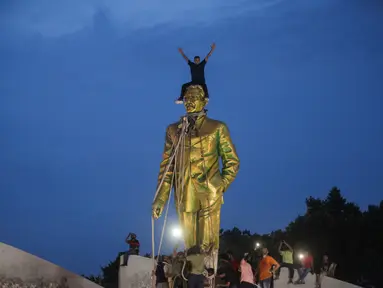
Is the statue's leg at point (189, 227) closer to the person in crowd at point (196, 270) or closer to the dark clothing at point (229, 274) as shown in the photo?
the person in crowd at point (196, 270)

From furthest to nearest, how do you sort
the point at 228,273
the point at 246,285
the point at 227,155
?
the point at 228,273
the point at 246,285
the point at 227,155

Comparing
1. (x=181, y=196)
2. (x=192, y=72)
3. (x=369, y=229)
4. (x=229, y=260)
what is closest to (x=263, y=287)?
(x=229, y=260)

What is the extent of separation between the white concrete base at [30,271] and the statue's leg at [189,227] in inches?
83.1

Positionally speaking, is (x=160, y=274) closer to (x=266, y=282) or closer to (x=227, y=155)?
(x=227, y=155)

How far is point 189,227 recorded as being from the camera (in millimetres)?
8398

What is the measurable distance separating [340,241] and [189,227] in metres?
22.4

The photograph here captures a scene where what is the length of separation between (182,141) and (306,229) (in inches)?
950

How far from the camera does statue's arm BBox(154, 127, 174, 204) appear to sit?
8594mm

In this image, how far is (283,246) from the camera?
14727 millimetres

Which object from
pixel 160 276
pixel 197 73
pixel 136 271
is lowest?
pixel 160 276

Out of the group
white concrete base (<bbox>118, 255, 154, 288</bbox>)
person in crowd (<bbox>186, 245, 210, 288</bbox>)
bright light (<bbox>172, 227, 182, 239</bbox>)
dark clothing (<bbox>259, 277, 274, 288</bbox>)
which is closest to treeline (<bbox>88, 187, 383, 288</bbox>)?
white concrete base (<bbox>118, 255, 154, 288</bbox>)

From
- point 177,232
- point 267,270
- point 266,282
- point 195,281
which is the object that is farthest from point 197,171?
point 266,282

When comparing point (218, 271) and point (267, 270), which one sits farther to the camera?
point (267, 270)

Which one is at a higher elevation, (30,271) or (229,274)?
(229,274)
